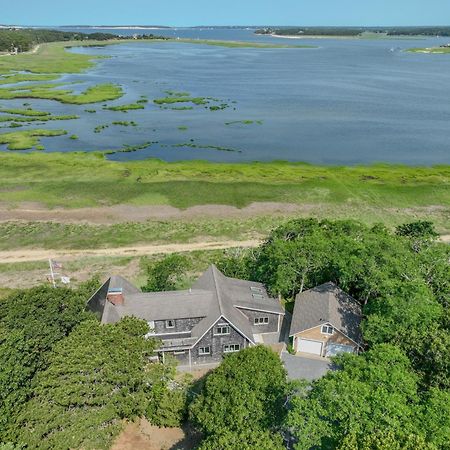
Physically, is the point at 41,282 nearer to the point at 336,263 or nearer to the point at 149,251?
the point at 149,251

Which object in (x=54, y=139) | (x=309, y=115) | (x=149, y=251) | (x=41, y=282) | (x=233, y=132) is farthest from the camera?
(x=309, y=115)

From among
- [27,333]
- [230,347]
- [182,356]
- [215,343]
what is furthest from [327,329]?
[27,333]

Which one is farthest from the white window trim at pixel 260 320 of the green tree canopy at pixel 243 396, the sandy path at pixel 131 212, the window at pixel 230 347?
the sandy path at pixel 131 212

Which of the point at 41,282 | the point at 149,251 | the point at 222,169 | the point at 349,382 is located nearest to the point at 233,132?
the point at 222,169

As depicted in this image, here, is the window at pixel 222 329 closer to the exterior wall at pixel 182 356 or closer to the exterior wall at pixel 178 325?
the exterior wall at pixel 178 325

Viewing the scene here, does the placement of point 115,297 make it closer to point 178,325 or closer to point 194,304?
point 178,325
